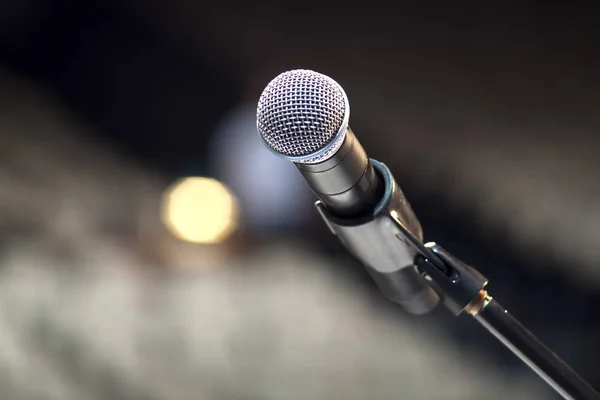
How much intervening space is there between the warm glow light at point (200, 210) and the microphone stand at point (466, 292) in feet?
5.36

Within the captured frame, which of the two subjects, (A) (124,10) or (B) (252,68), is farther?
(B) (252,68)

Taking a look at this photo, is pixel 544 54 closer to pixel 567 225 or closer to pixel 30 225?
pixel 567 225

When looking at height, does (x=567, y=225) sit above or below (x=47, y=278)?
below

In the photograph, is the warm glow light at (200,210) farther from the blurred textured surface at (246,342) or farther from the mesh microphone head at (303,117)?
the mesh microphone head at (303,117)

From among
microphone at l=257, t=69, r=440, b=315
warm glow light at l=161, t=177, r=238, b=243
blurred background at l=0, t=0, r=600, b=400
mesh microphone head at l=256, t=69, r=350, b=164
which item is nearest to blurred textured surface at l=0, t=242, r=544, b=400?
blurred background at l=0, t=0, r=600, b=400

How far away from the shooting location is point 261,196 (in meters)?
2.29

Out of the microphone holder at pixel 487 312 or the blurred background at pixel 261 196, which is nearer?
the microphone holder at pixel 487 312

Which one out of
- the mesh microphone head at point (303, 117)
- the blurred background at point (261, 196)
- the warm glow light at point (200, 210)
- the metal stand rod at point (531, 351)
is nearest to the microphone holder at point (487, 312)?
the metal stand rod at point (531, 351)

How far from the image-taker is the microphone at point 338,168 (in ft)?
1.99

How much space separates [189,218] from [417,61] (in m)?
1.23

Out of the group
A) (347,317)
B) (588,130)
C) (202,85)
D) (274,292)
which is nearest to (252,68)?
(202,85)

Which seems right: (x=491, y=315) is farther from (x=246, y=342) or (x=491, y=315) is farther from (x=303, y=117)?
(x=246, y=342)

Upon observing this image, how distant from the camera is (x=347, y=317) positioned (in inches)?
95.6

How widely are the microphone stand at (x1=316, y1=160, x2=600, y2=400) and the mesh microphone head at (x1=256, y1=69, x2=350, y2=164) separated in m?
0.13
